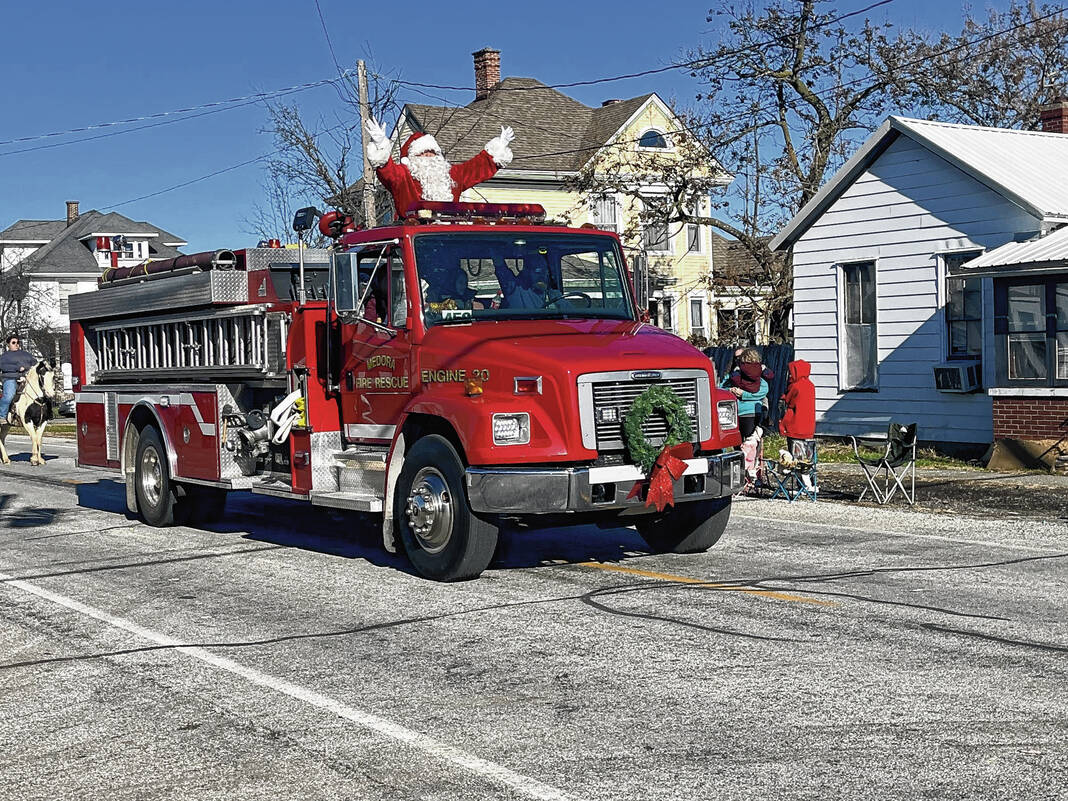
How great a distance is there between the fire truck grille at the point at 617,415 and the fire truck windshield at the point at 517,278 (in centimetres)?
121

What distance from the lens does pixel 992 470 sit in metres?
18.4

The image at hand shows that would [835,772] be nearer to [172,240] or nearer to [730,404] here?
[730,404]

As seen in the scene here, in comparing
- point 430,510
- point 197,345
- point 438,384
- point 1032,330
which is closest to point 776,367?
point 1032,330

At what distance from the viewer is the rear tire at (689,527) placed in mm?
10938

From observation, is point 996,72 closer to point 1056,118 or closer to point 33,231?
point 1056,118

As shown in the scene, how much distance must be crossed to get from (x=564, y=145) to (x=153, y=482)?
29657mm

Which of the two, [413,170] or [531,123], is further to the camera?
[531,123]

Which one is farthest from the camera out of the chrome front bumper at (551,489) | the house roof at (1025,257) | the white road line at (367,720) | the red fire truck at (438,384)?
the house roof at (1025,257)

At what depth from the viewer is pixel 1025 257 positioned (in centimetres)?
1838

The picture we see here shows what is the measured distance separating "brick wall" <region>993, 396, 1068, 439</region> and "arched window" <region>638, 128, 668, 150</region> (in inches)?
959

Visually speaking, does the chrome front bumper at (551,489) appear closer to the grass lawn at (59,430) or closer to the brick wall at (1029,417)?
the brick wall at (1029,417)

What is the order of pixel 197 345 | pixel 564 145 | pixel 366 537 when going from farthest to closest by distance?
pixel 564 145 → pixel 197 345 → pixel 366 537

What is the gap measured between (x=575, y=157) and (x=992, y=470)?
985 inches

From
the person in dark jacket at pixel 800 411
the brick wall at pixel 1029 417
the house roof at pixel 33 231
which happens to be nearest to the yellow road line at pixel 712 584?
the person in dark jacket at pixel 800 411
